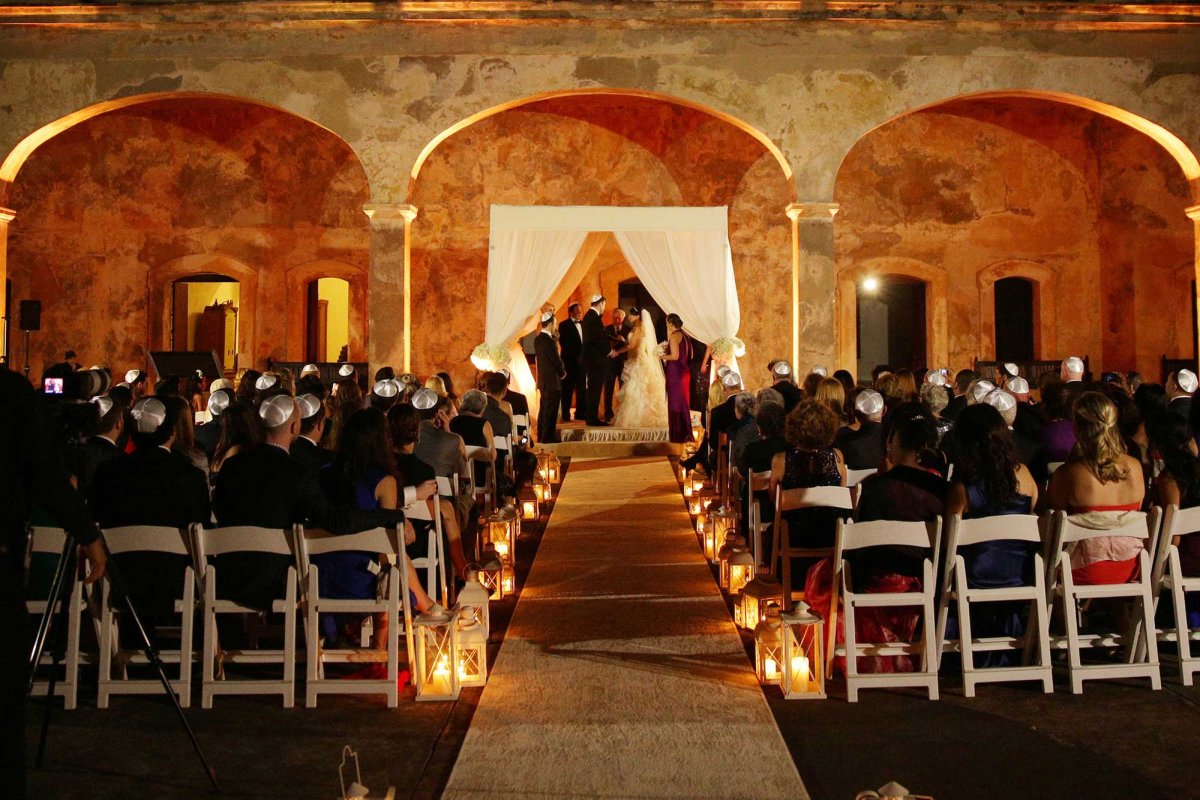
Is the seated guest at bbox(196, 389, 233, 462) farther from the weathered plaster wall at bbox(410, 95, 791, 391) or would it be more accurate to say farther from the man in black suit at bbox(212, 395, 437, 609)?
the weathered plaster wall at bbox(410, 95, 791, 391)

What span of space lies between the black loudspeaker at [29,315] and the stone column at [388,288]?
219 inches

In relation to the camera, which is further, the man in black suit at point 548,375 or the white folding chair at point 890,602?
the man in black suit at point 548,375

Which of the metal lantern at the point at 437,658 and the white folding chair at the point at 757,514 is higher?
the white folding chair at the point at 757,514

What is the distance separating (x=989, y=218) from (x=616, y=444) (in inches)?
287

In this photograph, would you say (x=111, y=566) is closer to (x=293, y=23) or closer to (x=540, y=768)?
(x=540, y=768)

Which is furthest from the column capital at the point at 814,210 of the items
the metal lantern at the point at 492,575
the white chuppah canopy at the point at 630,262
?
the metal lantern at the point at 492,575

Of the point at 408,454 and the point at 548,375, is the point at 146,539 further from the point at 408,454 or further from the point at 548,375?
the point at 548,375

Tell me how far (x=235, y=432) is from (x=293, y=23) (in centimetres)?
771

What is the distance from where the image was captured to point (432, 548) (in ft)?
16.4

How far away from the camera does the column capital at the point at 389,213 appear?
12578 millimetres

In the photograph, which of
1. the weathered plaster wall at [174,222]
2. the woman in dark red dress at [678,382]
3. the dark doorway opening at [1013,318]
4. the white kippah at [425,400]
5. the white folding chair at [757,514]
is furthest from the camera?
the dark doorway opening at [1013,318]

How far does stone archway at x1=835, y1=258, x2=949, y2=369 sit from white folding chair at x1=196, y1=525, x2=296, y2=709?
13.1 metres

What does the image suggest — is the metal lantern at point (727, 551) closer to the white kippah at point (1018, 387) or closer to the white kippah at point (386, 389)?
the white kippah at point (386, 389)

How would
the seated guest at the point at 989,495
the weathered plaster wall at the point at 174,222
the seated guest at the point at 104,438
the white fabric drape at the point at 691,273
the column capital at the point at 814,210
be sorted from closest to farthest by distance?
1. the seated guest at the point at 989,495
2. the seated guest at the point at 104,438
3. the column capital at the point at 814,210
4. the white fabric drape at the point at 691,273
5. the weathered plaster wall at the point at 174,222
